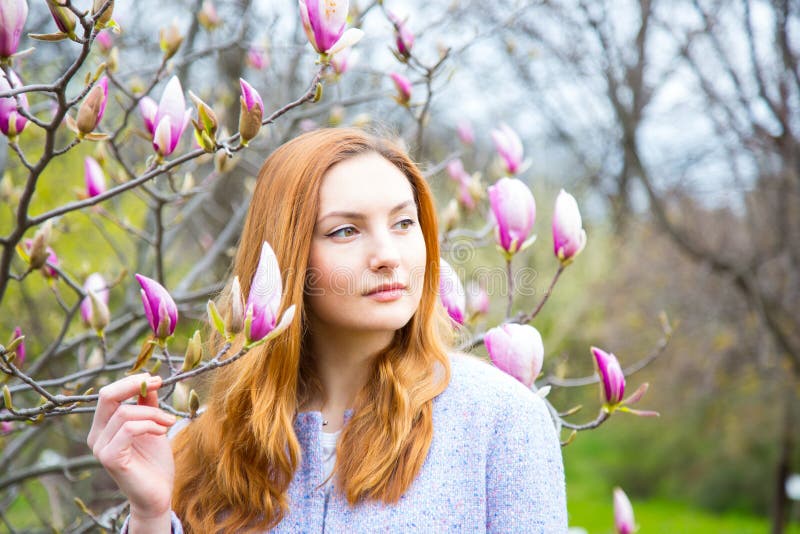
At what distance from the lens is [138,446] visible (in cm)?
121

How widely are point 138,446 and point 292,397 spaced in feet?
0.99

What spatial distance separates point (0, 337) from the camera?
3.00 metres

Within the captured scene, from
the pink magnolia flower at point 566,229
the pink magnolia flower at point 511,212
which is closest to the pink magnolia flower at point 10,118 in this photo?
the pink magnolia flower at point 511,212

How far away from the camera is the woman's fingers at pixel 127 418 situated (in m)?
1.13

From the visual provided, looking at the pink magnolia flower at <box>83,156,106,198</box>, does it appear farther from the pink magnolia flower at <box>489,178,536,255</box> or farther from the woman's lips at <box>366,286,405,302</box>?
the pink magnolia flower at <box>489,178,536,255</box>

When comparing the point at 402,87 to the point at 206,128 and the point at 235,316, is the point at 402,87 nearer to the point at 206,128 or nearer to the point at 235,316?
the point at 206,128

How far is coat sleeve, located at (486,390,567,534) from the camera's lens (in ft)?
4.05

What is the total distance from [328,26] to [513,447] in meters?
0.73

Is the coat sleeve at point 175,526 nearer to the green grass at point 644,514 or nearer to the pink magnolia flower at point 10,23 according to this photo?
the pink magnolia flower at point 10,23

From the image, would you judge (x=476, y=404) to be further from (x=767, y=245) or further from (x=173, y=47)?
(x=767, y=245)

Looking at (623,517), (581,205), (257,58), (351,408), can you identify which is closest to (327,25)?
(351,408)

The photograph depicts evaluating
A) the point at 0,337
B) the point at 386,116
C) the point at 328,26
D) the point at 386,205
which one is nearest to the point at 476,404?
the point at 386,205

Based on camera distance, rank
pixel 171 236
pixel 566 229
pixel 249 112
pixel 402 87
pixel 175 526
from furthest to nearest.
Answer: pixel 171 236 < pixel 402 87 < pixel 566 229 < pixel 175 526 < pixel 249 112

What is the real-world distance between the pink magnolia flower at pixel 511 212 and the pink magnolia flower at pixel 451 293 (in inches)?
4.9
